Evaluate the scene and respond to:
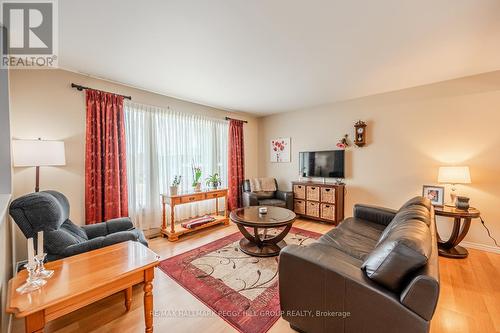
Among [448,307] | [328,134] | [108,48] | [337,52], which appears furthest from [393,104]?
[108,48]

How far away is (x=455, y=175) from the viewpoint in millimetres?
2701

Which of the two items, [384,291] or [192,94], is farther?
[192,94]

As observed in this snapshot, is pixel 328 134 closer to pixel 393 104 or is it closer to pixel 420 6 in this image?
pixel 393 104

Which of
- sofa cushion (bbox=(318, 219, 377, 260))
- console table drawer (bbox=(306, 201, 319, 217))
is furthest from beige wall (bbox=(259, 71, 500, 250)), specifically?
sofa cushion (bbox=(318, 219, 377, 260))

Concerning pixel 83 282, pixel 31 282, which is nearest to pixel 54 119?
pixel 31 282

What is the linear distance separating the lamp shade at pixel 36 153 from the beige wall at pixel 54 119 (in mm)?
407

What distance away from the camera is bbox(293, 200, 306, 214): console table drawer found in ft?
13.9

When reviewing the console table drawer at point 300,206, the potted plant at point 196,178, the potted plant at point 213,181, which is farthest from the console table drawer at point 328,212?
the potted plant at point 196,178

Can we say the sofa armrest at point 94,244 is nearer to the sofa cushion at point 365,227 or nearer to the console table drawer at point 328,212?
the sofa cushion at point 365,227

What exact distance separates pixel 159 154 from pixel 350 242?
312 centimetres

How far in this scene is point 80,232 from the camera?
208 centimetres

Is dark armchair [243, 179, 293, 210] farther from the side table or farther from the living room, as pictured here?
the side table

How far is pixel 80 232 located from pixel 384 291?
268cm

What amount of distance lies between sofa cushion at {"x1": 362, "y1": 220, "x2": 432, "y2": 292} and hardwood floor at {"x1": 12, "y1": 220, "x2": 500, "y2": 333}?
0.84 metres
